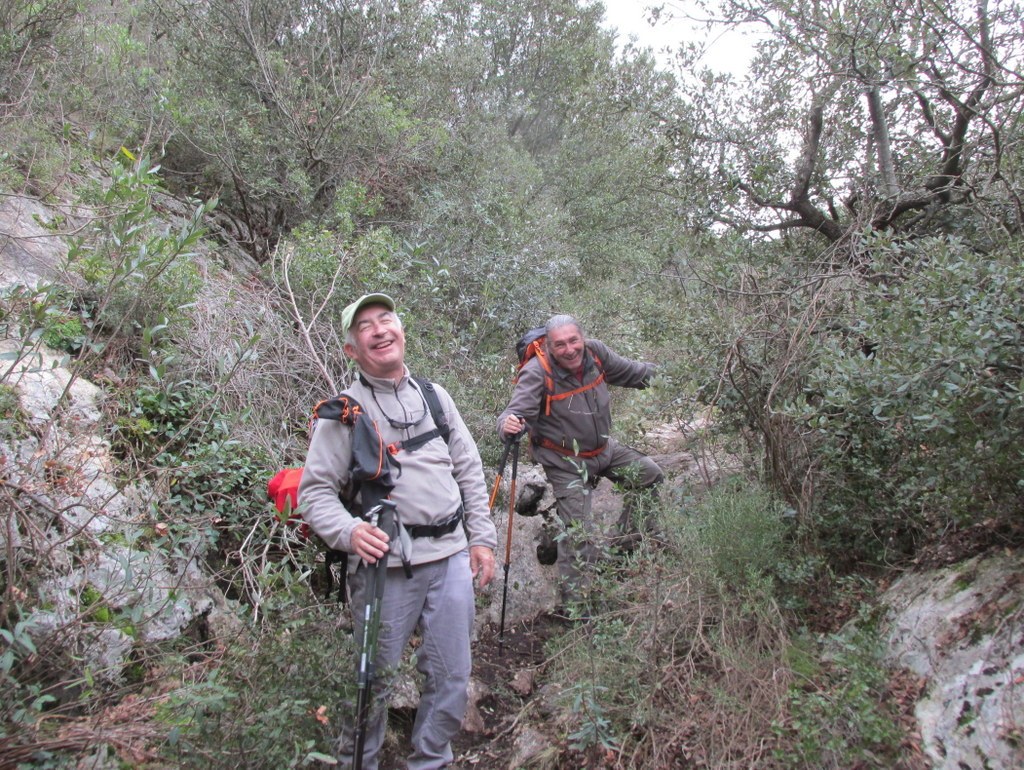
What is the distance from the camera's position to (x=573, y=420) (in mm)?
5305

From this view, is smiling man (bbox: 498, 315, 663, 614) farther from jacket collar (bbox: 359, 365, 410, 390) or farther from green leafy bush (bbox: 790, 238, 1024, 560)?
jacket collar (bbox: 359, 365, 410, 390)

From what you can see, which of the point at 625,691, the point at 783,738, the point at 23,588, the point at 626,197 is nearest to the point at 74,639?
the point at 23,588

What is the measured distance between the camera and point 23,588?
3.23 metres

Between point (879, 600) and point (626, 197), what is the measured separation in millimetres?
11146

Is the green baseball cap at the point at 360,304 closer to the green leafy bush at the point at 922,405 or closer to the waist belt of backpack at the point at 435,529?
the waist belt of backpack at the point at 435,529

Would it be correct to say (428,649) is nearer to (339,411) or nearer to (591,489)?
(339,411)

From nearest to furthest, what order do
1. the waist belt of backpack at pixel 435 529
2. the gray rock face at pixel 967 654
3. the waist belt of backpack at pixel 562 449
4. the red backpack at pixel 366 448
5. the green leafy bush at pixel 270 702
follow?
the gray rock face at pixel 967 654 < the green leafy bush at pixel 270 702 < the red backpack at pixel 366 448 < the waist belt of backpack at pixel 435 529 < the waist belt of backpack at pixel 562 449

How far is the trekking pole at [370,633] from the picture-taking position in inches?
119

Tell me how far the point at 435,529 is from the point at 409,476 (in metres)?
0.28

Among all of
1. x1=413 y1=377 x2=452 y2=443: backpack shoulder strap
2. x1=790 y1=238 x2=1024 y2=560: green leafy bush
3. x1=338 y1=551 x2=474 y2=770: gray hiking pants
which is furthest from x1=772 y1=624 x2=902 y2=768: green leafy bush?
x1=413 y1=377 x2=452 y2=443: backpack shoulder strap

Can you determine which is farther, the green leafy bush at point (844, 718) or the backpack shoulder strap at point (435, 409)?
the backpack shoulder strap at point (435, 409)

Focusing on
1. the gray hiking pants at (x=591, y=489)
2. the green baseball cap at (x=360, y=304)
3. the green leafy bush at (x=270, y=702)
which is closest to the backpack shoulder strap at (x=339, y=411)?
the green baseball cap at (x=360, y=304)

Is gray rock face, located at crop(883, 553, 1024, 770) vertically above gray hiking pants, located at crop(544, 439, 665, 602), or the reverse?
gray hiking pants, located at crop(544, 439, 665, 602)

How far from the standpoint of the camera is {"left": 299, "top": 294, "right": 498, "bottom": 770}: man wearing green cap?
328 centimetres
